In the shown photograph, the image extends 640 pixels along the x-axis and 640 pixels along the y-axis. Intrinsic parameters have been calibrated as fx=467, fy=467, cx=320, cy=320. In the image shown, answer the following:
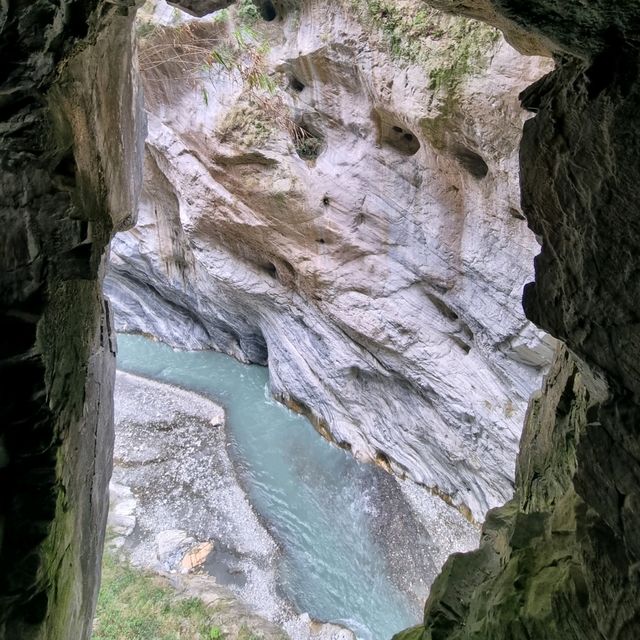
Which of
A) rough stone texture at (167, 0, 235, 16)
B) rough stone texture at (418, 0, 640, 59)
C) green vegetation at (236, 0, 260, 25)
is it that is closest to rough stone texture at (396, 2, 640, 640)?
rough stone texture at (418, 0, 640, 59)

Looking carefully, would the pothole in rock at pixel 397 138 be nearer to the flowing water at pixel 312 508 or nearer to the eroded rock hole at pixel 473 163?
the eroded rock hole at pixel 473 163

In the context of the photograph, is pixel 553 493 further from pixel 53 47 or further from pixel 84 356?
pixel 53 47

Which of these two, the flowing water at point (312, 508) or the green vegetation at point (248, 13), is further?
the green vegetation at point (248, 13)

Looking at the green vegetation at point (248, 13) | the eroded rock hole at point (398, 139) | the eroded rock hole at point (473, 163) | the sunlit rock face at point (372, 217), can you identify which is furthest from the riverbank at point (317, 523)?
the green vegetation at point (248, 13)

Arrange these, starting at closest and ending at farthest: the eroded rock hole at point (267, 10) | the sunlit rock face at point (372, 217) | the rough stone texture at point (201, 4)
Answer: the rough stone texture at point (201, 4) < the sunlit rock face at point (372, 217) < the eroded rock hole at point (267, 10)

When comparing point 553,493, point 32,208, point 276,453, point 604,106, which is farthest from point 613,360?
point 276,453

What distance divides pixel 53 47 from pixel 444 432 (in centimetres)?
838

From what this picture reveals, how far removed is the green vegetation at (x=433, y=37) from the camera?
20.6ft

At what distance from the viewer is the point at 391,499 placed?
9391 millimetres

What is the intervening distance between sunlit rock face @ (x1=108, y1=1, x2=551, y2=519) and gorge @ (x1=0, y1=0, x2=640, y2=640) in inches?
111

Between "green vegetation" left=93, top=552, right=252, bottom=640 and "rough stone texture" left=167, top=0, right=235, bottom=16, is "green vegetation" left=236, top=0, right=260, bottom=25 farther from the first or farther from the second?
"green vegetation" left=93, top=552, right=252, bottom=640

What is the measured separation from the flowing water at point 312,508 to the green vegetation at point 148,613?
4.77 feet

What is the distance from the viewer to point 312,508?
9641 millimetres

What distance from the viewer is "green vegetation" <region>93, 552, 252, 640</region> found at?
6988 mm
